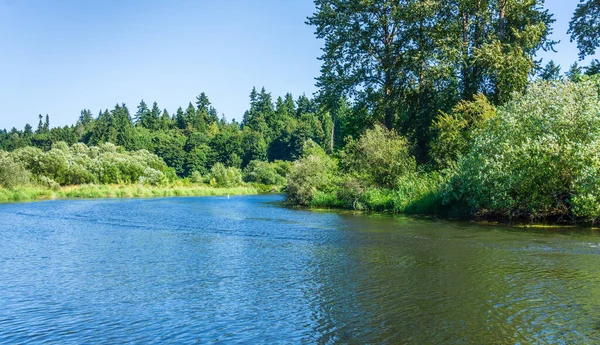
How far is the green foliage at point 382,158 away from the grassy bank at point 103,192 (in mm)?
40728

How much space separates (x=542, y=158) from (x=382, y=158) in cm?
1660

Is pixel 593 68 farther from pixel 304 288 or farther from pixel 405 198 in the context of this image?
pixel 304 288

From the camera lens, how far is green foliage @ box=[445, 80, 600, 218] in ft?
83.7

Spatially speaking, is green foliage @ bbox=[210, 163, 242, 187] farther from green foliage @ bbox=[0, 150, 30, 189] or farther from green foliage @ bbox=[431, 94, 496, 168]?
green foliage @ bbox=[431, 94, 496, 168]

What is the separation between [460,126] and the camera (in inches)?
1513

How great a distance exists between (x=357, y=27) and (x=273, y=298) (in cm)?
3810

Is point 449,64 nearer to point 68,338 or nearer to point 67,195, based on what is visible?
point 68,338

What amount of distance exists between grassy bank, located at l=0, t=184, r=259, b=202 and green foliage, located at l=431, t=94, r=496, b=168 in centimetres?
4816

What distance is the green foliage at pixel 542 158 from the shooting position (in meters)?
25.5

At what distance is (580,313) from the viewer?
1162 centimetres

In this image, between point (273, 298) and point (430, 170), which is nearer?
point (273, 298)

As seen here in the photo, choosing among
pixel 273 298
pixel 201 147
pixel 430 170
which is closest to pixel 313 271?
pixel 273 298

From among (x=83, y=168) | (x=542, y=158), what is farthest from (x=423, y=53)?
(x=83, y=168)

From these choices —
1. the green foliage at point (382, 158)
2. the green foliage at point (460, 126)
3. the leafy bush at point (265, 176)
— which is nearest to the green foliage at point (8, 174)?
the green foliage at point (382, 158)
